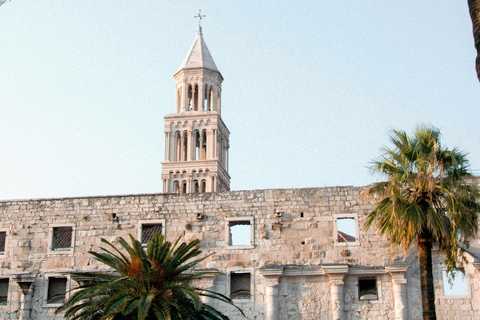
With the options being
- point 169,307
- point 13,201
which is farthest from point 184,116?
point 169,307

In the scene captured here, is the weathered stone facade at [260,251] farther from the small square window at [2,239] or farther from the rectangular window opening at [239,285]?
the small square window at [2,239]

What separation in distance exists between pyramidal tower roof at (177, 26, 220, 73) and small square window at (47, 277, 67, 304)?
35.8 m

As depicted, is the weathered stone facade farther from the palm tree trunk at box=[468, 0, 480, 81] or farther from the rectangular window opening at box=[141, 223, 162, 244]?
the palm tree trunk at box=[468, 0, 480, 81]

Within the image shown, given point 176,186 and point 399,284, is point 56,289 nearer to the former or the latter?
point 399,284

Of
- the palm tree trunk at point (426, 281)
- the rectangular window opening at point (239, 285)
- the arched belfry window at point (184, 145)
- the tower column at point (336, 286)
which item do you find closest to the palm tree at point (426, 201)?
the palm tree trunk at point (426, 281)

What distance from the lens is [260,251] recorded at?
29.2 m

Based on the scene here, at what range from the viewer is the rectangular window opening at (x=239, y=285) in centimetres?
2894

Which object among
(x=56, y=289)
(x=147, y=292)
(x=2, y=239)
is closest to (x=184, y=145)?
(x=2, y=239)

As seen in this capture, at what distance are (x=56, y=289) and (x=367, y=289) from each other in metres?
12.5

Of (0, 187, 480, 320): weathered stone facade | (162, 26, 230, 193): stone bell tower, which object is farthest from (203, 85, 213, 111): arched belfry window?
(0, 187, 480, 320): weathered stone facade

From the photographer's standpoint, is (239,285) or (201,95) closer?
(239,285)

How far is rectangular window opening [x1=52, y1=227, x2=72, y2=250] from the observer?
30734 mm

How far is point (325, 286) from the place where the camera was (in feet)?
93.1

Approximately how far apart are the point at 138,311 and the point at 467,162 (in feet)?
37.0
